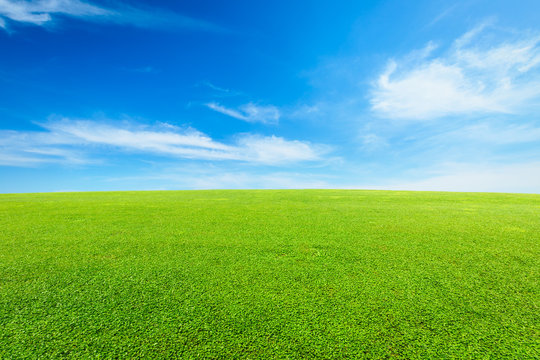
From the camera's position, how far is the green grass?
1.87 m

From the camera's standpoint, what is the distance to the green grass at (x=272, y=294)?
187cm

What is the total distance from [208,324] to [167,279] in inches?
40.2

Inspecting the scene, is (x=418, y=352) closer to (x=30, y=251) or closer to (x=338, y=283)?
(x=338, y=283)

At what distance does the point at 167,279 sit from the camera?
9.25ft

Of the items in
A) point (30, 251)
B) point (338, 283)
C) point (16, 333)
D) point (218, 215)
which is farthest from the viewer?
point (218, 215)

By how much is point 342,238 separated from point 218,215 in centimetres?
351

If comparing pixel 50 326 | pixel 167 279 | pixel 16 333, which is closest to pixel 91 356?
pixel 50 326

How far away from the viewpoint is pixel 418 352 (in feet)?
5.95

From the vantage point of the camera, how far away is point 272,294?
247 centimetres

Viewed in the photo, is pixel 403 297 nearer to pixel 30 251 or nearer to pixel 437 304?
pixel 437 304

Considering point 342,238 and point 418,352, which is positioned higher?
point 342,238

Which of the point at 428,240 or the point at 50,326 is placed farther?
the point at 428,240

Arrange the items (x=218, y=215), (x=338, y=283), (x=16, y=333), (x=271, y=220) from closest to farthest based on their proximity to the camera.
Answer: (x=16, y=333) < (x=338, y=283) < (x=271, y=220) < (x=218, y=215)

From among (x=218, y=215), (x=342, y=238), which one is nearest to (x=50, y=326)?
(x=342, y=238)
